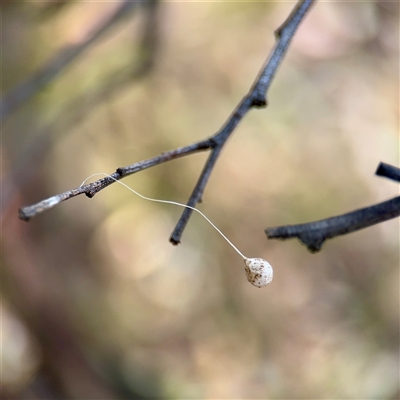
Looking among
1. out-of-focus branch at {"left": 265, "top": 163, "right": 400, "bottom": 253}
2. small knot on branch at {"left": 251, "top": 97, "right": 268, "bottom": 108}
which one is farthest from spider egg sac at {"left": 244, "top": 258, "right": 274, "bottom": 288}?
small knot on branch at {"left": 251, "top": 97, "right": 268, "bottom": 108}

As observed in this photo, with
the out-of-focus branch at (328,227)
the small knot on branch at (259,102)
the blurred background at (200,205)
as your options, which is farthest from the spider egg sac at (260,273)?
the blurred background at (200,205)

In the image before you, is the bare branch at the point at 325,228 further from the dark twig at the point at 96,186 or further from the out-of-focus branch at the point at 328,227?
the dark twig at the point at 96,186

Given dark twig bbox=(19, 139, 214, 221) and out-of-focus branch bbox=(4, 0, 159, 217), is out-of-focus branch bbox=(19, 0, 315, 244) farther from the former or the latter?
out-of-focus branch bbox=(4, 0, 159, 217)

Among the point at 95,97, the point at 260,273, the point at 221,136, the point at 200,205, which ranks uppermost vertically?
the point at 95,97

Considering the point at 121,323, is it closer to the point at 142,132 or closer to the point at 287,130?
the point at 142,132

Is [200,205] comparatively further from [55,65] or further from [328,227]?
[328,227]

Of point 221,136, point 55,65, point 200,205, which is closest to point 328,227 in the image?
point 221,136
